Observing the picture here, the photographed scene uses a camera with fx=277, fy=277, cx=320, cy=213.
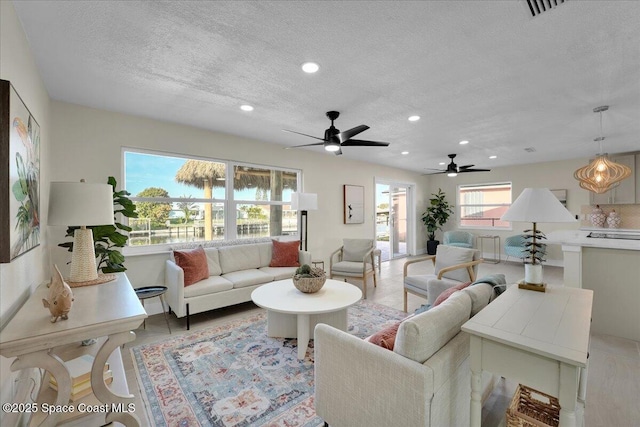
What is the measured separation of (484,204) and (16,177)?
8.81m

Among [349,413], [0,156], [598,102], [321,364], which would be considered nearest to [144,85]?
[0,156]

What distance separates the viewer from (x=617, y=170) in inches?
146

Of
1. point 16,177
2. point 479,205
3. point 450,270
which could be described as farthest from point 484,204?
point 16,177

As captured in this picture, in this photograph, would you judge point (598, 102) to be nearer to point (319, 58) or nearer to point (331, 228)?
point (319, 58)

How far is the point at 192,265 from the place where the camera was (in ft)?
11.0

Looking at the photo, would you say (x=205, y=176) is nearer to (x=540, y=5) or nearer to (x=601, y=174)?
(x=540, y=5)

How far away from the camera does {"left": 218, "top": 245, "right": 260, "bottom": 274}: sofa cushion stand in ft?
12.8

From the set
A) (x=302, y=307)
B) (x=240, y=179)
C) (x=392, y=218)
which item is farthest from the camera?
(x=392, y=218)

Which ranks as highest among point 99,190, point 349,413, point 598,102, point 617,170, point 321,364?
point 598,102

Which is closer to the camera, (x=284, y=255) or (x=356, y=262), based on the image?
(x=284, y=255)

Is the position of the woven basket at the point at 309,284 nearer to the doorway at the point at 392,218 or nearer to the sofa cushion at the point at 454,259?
the sofa cushion at the point at 454,259

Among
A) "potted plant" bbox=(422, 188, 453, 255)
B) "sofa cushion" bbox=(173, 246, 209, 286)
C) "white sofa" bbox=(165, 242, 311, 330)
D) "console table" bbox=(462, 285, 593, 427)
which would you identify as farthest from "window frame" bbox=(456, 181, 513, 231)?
"sofa cushion" bbox=(173, 246, 209, 286)

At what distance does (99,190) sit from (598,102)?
4653mm

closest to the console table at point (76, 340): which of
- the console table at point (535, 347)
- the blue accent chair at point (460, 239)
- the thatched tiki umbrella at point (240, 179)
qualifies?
the console table at point (535, 347)
